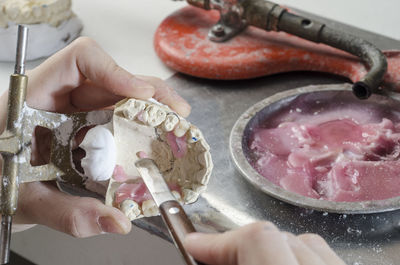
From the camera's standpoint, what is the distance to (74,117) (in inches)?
43.6

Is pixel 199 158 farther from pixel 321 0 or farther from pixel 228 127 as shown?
pixel 321 0

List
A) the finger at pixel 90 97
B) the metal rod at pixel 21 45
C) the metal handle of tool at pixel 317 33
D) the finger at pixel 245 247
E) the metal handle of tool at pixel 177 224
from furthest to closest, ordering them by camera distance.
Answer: the metal handle of tool at pixel 317 33, the finger at pixel 90 97, the metal rod at pixel 21 45, the metal handle of tool at pixel 177 224, the finger at pixel 245 247

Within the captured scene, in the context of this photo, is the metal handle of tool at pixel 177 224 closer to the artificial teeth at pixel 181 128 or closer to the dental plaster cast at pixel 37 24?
the artificial teeth at pixel 181 128

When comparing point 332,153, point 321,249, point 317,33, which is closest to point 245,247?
point 321,249

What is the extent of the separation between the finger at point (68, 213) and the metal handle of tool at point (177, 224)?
6.7 inches

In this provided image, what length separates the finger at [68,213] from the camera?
1.00 meters

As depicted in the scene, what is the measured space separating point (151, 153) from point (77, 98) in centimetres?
27

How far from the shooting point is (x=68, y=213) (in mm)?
1033

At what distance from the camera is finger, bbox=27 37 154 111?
3.83ft

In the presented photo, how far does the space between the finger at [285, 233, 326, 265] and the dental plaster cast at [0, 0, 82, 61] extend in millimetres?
1168

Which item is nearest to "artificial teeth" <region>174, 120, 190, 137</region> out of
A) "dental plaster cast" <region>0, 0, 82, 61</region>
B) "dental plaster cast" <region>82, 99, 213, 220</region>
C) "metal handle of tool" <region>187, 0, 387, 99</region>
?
"dental plaster cast" <region>82, 99, 213, 220</region>

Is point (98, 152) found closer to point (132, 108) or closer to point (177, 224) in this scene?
point (132, 108)

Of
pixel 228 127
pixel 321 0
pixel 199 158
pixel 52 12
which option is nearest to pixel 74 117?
pixel 199 158

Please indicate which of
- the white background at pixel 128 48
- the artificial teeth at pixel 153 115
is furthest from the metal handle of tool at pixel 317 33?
the artificial teeth at pixel 153 115
